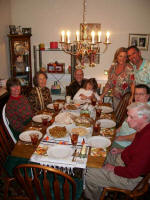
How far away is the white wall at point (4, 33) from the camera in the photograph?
425 centimetres

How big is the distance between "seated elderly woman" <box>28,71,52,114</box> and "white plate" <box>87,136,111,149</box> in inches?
49.1

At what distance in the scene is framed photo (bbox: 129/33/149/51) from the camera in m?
4.32

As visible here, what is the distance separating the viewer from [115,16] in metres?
4.28

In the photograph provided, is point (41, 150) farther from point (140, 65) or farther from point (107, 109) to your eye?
point (140, 65)

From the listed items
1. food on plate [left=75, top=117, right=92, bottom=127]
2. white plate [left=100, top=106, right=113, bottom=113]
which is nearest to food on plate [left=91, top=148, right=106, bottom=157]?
food on plate [left=75, top=117, right=92, bottom=127]

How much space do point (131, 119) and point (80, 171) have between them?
2.65 ft

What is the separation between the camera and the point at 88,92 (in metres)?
3.35

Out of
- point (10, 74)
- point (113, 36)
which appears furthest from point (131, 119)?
point (10, 74)

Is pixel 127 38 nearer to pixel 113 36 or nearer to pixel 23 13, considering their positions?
pixel 113 36

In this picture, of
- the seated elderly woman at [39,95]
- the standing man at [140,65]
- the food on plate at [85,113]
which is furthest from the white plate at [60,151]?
the standing man at [140,65]

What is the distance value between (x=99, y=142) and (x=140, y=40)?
3250 mm

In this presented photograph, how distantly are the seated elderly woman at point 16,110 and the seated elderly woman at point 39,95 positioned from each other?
0.24m

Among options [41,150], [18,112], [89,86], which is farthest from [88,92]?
[41,150]

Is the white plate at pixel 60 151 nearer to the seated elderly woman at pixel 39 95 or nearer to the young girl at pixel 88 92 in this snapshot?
the seated elderly woman at pixel 39 95
